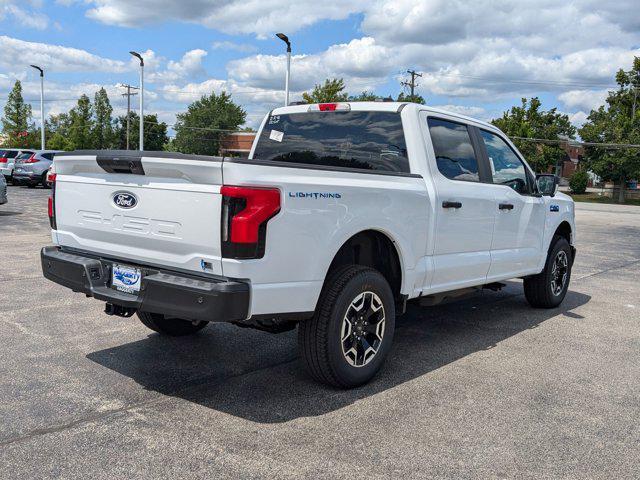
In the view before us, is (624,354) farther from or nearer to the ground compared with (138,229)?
nearer to the ground

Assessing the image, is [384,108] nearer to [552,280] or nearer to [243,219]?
[243,219]

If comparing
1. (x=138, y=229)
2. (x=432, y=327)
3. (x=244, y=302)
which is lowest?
(x=432, y=327)

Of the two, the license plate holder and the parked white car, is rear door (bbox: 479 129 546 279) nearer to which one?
the license plate holder

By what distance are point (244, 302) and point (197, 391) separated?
40.4 inches

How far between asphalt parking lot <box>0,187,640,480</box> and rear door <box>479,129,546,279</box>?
673 millimetres

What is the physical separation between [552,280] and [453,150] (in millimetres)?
2604

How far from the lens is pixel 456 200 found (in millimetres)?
4949

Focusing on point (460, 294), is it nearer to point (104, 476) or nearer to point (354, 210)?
point (354, 210)

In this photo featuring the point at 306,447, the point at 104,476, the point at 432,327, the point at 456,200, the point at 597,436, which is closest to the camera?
the point at 104,476

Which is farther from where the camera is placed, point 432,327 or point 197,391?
point 432,327

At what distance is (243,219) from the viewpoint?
332cm

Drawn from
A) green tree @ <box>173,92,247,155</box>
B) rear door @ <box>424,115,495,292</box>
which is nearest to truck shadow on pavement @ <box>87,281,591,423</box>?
rear door @ <box>424,115,495,292</box>

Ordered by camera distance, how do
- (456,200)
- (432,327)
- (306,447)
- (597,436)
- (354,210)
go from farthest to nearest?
(432,327) < (456,200) < (354,210) < (597,436) < (306,447)

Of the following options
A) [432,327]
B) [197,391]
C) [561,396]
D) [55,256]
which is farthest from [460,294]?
[55,256]
